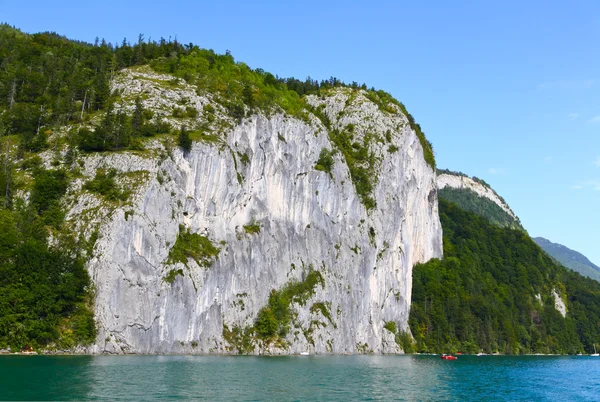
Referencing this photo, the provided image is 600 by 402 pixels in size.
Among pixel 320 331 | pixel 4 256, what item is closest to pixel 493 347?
pixel 320 331

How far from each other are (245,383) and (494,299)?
5090 inches

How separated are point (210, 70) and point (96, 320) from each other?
60778 mm

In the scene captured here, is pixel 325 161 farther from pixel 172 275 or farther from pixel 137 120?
pixel 172 275

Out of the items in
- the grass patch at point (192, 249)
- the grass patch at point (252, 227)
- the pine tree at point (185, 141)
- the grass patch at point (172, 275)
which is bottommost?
the grass patch at point (172, 275)

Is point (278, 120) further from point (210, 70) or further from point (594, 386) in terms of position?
point (594, 386)

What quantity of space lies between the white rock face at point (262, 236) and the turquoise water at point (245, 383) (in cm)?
1751

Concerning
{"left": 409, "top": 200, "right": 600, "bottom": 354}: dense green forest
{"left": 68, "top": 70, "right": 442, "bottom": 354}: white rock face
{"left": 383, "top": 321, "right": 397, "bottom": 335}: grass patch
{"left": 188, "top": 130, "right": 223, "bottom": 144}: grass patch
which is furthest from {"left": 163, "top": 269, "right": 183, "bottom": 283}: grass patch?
{"left": 409, "top": 200, "right": 600, "bottom": 354}: dense green forest

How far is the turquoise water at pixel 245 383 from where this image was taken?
3759cm

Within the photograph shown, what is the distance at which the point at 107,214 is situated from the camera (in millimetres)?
74812

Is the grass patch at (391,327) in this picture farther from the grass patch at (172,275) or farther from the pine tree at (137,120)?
the pine tree at (137,120)

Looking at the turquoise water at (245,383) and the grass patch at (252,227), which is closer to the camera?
the turquoise water at (245,383)

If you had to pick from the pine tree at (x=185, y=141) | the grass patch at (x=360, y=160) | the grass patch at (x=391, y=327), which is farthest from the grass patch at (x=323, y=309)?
the pine tree at (x=185, y=141)

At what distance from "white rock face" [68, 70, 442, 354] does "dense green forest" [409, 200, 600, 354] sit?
9683 mm

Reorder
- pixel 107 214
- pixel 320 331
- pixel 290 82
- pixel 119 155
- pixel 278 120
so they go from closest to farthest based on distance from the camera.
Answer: pixel 107 214 → pixel 119 155 → pixel 320 331 → pixel 278 120 → pixel 290 82
